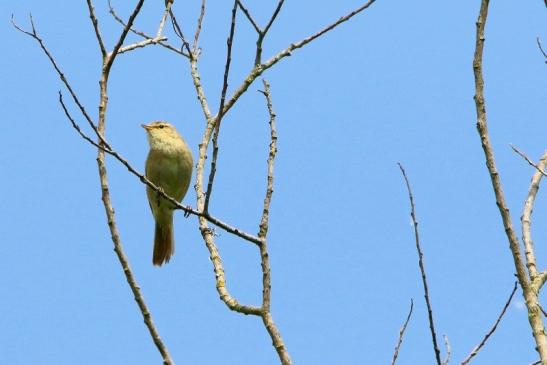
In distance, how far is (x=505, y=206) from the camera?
3.39 meters

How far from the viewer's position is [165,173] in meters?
8.38

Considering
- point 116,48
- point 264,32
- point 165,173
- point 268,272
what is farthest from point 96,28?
point 165,173

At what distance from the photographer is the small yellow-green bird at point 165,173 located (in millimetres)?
8375

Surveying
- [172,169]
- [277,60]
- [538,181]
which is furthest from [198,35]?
[538,181]

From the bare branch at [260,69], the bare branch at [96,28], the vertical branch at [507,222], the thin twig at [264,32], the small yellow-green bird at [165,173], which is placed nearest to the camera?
the vertical branch at [507,222]

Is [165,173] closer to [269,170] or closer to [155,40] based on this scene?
[155,40]

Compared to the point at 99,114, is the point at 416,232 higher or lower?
lower

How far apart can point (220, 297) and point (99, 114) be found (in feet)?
3.71

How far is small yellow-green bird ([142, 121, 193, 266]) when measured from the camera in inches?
330

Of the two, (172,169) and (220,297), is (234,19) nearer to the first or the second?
(220,297)

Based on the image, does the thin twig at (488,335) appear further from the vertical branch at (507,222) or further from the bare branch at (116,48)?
the bare branch at (116,48)

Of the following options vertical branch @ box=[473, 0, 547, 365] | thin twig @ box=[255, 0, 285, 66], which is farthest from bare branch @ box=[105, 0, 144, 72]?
vertical branch @ box=[473, 0, 547, 365]

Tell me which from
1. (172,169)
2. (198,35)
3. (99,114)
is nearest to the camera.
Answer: (99,114)

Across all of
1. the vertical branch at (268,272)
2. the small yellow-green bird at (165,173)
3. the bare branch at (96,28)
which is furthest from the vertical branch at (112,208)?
the small yellow-green bird at (165,173)
